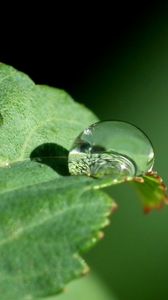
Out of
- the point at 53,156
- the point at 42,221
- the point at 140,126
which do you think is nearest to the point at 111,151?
the point at 53,156

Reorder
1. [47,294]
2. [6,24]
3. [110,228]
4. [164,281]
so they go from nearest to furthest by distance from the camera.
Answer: [47,294] → [164,281] → [110,228] → [6,24]

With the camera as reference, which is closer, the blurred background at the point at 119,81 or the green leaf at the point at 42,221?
the green leaf at the point at 42,221

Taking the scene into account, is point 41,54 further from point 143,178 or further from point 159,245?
point 143,178

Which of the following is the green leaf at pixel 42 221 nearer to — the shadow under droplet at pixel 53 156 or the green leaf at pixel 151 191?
the shadow under droplet at pixel 53 156

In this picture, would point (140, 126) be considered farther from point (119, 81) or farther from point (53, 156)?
point (53, 156)

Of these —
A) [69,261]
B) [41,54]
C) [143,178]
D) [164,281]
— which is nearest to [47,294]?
[69,261]

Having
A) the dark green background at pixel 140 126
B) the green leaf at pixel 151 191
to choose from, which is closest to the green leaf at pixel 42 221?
the green leaf at pixel 151 191

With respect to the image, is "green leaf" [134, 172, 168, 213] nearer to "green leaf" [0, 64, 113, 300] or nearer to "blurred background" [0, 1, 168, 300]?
"green leaf" [0, 64, 113, 300]
